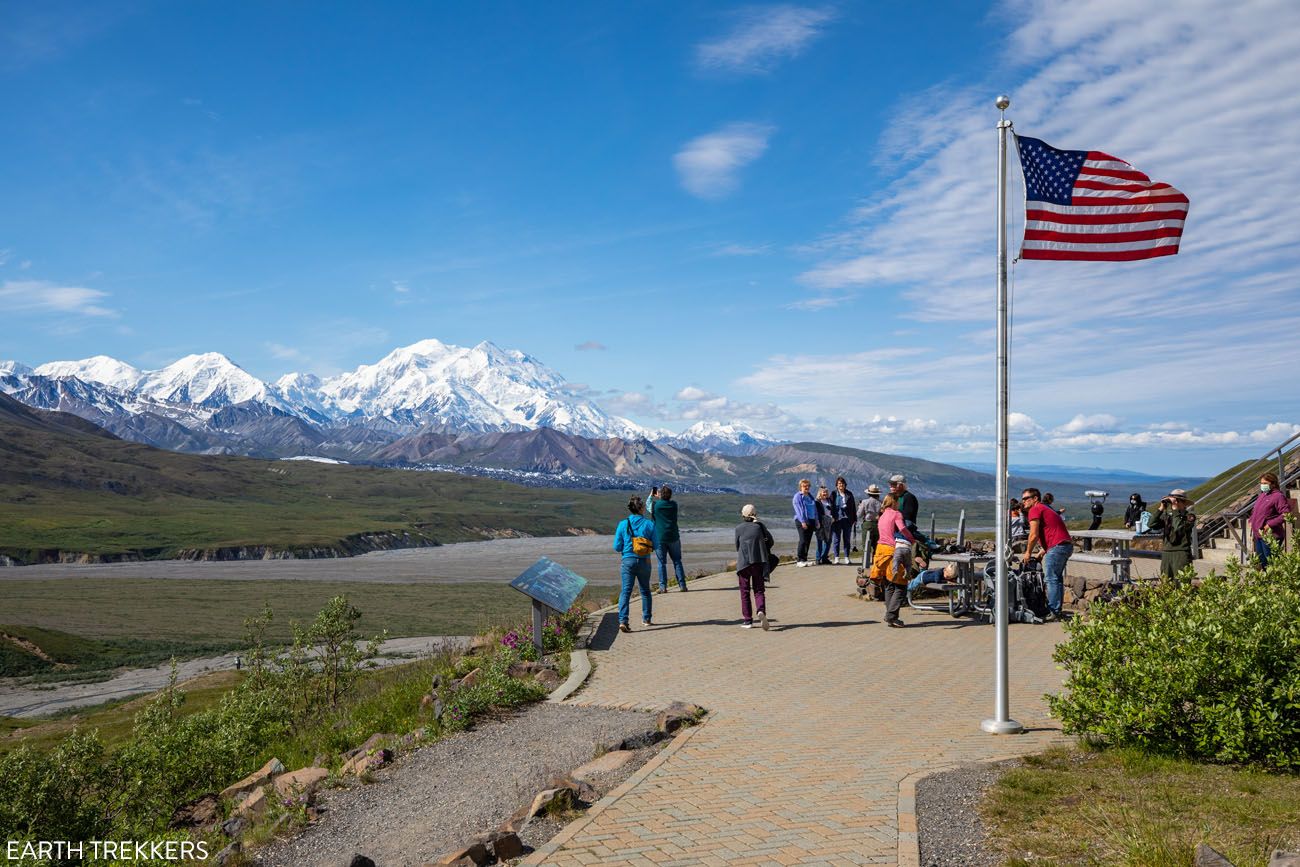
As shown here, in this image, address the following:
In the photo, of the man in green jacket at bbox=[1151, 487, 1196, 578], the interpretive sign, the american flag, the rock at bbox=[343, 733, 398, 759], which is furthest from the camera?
the man in green jacket at bbox=[1151, 487, 1196, 578]

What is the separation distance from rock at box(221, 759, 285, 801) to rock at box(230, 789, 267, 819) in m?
0.94

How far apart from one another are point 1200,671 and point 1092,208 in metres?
4.91

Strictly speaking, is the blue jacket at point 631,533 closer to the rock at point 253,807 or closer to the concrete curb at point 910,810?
the rock at point 253,807

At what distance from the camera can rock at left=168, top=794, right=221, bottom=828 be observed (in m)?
11.7

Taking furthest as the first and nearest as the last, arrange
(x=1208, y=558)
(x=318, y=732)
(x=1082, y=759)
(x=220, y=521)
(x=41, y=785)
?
(x=220, y=521), (x=1208, y=558), (x=318, y=732), (x=41, y=785), (x=1082, y=759)

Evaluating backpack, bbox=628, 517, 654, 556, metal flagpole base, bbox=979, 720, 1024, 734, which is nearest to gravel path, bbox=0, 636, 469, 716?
backpack, bbox=628, 517, 654, 556

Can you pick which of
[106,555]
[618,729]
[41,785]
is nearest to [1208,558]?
[618,729]

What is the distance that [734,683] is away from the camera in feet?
40.3

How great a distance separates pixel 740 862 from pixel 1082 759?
377cm

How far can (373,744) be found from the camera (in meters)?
11.4

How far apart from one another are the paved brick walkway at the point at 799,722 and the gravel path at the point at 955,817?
21 cm

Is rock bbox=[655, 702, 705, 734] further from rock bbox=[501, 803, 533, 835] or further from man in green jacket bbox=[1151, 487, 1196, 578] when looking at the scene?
man in green jacket bbox=[1151, 487, 1196, 578]

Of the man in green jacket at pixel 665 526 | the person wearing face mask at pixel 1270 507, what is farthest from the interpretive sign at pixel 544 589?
the person wearing face mask at pixel 1270 507

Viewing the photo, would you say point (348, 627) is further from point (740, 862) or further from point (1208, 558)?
point (1208, 558)
